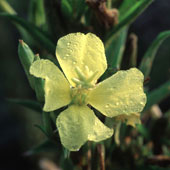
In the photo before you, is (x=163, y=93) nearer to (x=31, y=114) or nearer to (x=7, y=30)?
(x=31, y=114)

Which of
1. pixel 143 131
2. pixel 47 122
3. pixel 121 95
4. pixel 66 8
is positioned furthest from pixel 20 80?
pixel 121 95

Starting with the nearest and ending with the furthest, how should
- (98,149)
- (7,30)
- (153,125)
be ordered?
(98,149) → (153,125) → (7,30)

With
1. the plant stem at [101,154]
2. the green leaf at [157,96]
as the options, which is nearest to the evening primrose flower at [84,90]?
the plant stem at [101,154]

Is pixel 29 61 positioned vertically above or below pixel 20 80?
above

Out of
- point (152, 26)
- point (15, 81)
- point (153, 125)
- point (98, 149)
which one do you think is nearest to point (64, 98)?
point (98, 149)

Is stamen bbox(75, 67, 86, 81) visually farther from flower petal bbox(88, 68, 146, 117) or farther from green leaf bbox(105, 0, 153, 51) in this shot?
green leaf bbox(105, 0, 153, 51)

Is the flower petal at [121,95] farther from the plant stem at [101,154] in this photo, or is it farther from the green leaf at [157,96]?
the green leaf at [157,96]

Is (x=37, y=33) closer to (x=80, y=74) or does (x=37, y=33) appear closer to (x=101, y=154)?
(x=80, y=74)

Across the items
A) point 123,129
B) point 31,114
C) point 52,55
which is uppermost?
point 52,55
